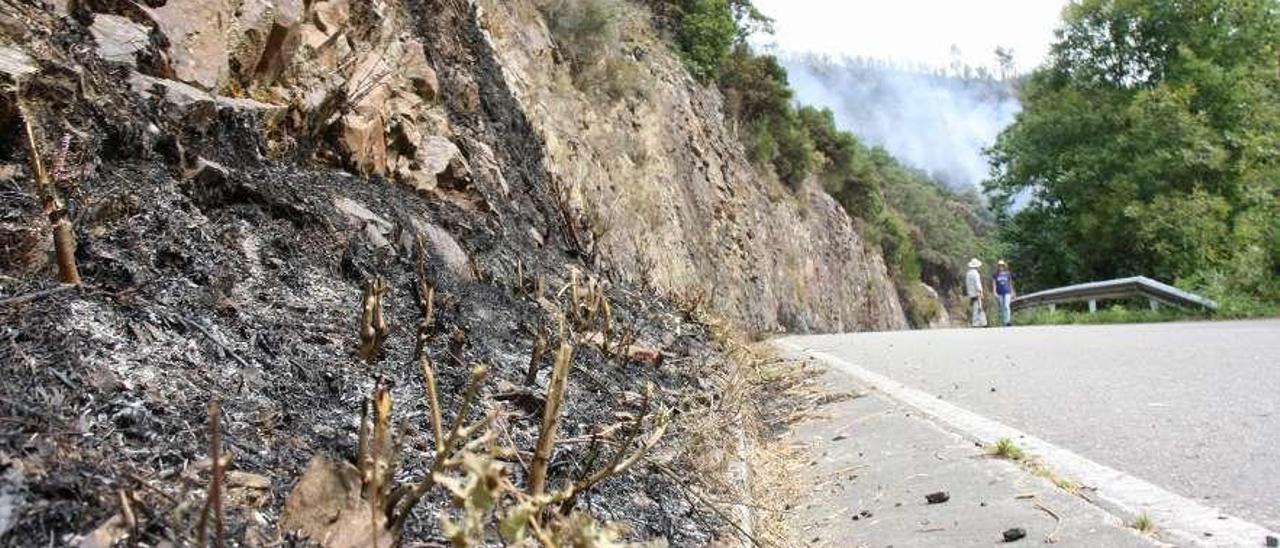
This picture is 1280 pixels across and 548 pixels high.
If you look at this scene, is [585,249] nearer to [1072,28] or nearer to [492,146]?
[492,146]

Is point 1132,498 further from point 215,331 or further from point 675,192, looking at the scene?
point 675,192

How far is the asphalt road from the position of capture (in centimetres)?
320

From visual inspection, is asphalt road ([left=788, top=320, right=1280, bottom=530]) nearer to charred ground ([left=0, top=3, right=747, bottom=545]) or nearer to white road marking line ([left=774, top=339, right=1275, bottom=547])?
white road marking line ([left=774, top=339, right=1275, bottom=547])

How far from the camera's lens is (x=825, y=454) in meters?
4.51

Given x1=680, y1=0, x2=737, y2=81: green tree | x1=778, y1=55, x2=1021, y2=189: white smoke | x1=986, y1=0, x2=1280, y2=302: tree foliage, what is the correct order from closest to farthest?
x1=986, y1=0, x2=1280, y2=302: tree foliage
x1=680, y1=0, x2=737, y2=81: green tree
x1=778, y1=55, x2=1021, y2=189: white smoke

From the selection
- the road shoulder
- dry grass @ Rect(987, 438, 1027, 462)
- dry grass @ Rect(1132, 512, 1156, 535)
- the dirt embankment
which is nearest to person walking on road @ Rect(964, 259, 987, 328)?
the dirt embankment

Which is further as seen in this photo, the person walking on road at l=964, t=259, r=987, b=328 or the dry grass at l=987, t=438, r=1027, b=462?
the person walking on road at l=964, t=259, r=987, b=328

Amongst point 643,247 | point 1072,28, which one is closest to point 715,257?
point 643,247

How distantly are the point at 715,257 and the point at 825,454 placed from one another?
517 inches

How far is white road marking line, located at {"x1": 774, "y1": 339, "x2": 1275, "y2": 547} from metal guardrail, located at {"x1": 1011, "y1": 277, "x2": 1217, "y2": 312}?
9.62 metres

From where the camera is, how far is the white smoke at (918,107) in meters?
137

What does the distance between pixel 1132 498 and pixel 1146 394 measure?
7.31 ft

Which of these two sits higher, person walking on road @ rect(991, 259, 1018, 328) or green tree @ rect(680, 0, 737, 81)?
green tree @ rect(680, 0, 737, 81)

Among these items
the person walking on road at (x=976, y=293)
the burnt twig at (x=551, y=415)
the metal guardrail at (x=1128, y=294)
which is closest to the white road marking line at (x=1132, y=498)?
the burnt twig at (x=551, y=415)
